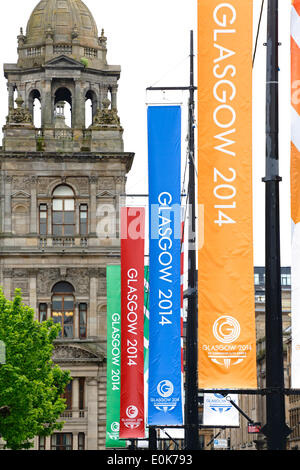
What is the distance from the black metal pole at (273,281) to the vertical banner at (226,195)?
168cm

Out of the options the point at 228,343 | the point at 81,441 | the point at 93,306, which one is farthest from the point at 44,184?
the point at 228,343

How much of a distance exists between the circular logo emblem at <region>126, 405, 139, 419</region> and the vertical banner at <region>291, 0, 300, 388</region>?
22201 mm

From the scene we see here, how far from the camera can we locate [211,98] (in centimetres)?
2114

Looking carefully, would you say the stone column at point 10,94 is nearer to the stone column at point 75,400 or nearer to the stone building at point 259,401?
the stone column at point 75,400

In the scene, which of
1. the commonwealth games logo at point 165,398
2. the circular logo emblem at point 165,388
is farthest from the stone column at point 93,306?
the circular logo emblem at point 165,388

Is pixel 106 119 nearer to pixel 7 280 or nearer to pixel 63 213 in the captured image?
pixel 63 213

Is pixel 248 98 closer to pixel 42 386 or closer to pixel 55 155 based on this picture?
pixel 42 386

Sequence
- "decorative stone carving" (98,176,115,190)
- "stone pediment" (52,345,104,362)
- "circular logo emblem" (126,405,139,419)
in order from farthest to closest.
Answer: "decorative stone carving" (98,176,115,190) → "stone pediment" (52,345,104,362) → "circular logo emblem" (126,405,139,419)

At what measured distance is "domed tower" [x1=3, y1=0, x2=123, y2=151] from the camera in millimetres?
86938

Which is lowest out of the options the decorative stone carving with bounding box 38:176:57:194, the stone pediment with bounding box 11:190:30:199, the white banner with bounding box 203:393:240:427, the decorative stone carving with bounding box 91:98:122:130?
the white banner with bounding box 203:393:240:427

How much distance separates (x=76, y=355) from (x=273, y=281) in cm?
6572

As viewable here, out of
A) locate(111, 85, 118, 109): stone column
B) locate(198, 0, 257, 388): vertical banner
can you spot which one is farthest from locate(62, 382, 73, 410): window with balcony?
locate(198, 0, 257, 388): vertical banner

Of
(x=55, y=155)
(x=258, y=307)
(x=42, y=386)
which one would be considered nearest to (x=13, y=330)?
(x=42, y=386)

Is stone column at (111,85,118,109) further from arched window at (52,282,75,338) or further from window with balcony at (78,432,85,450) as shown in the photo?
window with balcony at (78,432,85,450)
